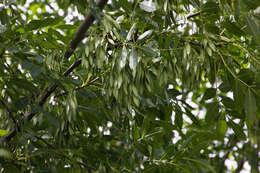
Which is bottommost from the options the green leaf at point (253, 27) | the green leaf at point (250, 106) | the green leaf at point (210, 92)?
the green leaf at point (250, 106)

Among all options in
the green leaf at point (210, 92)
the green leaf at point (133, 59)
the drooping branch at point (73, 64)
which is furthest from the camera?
the green leaf at point (210, 92)

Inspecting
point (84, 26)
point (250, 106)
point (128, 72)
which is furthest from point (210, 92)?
point (84, 26)

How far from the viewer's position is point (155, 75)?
94cm

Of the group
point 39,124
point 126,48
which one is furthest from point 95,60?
point 39,124

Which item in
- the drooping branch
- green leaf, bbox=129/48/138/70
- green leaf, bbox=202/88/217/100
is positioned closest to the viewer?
green leaf, bbox=129/48/138/70

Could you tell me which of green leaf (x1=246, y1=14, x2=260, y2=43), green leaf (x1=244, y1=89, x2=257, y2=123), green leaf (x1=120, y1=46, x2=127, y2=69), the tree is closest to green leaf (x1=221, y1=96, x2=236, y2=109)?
the tree

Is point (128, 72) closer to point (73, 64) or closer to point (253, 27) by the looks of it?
point (73, 64)

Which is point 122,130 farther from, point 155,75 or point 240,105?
point 240,105

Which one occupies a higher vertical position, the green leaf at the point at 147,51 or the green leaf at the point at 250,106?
the green leaf at the point at 147,51

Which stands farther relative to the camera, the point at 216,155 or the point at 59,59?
the point at 216,155

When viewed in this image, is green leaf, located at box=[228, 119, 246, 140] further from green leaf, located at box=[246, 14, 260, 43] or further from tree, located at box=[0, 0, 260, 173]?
green leaf, located at box=[246, 14, 260, 43]

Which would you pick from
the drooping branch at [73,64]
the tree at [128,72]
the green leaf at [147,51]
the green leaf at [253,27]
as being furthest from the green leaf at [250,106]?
the drooping branch at [73,64]

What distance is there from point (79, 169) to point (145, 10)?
18.3 inches

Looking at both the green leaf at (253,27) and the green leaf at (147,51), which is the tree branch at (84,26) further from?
the green leaf at (253,27)
